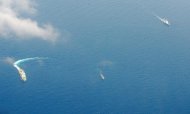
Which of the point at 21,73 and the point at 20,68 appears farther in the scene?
the point at 20,68

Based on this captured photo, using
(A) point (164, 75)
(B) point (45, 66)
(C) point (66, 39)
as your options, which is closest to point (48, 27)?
(C) point (66, 39)

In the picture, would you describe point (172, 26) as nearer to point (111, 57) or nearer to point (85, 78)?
point (111, 57)

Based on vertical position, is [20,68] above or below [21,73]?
above

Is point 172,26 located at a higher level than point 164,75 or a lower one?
higher

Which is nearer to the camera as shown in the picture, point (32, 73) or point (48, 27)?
point (32, 73)

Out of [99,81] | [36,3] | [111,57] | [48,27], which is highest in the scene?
[36,3]

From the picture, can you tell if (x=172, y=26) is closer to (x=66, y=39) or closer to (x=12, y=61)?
(x=66, y=39)

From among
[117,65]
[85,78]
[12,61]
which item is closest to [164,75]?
[117,65]

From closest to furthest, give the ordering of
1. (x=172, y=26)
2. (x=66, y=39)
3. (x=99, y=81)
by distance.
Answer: (x=99, y=81) < (x=66, y=39) < (x=172, y=26)

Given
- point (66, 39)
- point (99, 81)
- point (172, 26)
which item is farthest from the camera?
point (172, 26)
